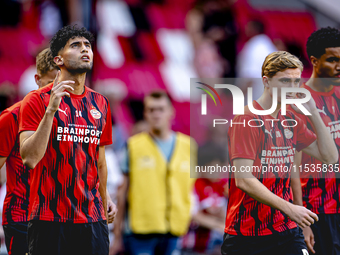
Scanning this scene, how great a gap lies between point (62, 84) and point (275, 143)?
1981mm

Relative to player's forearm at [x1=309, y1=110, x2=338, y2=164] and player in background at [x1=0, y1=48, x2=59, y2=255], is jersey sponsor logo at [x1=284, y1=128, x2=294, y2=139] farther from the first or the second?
player in background at [x1=0, y1=48, x2=59, y2=255]

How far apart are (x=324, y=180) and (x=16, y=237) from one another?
3.12 m

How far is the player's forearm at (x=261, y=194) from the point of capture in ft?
14.3

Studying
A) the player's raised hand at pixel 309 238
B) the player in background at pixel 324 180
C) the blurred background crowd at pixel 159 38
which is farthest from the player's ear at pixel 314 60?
the blurred background crowd at pixel 159 38

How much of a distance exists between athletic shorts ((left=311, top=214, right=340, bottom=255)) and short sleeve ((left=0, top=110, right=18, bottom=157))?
3.15 metres

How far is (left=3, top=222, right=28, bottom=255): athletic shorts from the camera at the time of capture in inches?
201

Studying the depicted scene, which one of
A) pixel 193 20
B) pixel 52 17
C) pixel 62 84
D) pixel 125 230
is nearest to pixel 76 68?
pixel 62 84

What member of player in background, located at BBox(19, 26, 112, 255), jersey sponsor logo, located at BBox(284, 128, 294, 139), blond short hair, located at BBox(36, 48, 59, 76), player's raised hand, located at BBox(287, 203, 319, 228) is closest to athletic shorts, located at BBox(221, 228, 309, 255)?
player's raised hand, located at BBox(287, 203, 319, 228)

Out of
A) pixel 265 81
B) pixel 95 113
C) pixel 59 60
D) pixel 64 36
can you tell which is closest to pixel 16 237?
pixel 95 113

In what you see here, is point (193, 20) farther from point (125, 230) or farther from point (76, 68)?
point (76, 68)

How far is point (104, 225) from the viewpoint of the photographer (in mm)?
4598

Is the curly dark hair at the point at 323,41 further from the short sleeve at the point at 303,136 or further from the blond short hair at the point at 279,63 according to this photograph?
the short sleeve at the point at 303,136

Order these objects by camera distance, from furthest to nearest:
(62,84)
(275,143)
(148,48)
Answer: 1. (148,48)
2. (275,143)
3. (62,84)

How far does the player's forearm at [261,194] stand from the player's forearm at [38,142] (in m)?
1.67
